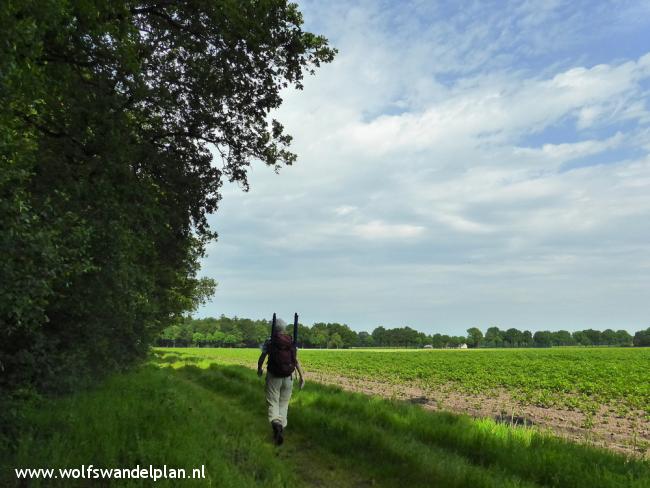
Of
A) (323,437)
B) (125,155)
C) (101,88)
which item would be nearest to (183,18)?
(101,88)

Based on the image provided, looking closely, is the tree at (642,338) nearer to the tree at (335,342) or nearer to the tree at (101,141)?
the tree at (335,342)

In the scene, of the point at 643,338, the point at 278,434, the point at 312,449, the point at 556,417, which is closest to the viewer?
the point at 312,449

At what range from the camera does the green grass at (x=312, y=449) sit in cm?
546

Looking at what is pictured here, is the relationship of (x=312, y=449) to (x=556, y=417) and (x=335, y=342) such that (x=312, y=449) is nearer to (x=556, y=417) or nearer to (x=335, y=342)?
(x=556, y=417)

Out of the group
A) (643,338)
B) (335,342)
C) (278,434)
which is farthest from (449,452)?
(643,338)

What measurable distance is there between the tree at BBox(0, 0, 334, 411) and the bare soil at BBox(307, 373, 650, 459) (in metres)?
9.81

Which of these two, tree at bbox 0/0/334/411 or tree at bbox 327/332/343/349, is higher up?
tree at bbox 0/0/334/411

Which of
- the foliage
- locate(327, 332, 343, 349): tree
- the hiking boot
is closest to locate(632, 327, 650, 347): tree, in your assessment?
the foliage

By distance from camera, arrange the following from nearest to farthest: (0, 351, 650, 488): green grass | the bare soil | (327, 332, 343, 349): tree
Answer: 1. (0, 351, 650, 488): green grass
2. the bare soil
3. (327, 332, 343, 349): tree

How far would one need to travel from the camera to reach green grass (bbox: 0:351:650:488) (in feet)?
17.9

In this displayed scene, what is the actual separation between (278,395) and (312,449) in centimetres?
134

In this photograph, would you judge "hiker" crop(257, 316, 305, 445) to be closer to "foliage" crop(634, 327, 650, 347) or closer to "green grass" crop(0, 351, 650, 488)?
"green grass" crop(0, 351, 650, 488)

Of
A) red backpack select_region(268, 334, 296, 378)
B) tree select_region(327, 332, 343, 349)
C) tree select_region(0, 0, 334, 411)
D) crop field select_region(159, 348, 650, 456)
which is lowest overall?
tree select_region(327, 332, 343, 349)

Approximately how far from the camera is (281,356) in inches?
344
